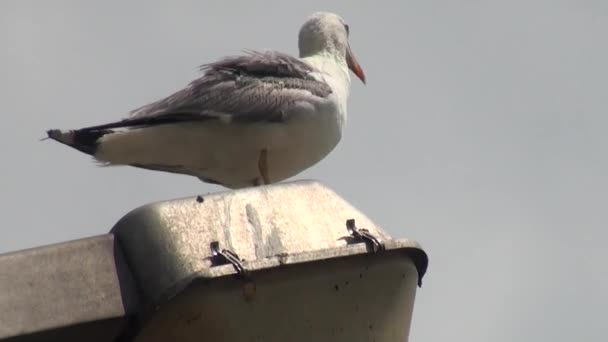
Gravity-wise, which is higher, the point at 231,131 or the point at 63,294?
the point at 63,294

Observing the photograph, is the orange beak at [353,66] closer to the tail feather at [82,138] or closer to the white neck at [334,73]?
the white neck at [334,73]

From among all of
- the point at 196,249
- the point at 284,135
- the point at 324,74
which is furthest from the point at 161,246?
the point at 324,74

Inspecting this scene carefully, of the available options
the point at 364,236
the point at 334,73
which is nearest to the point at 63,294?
the point at 364,236

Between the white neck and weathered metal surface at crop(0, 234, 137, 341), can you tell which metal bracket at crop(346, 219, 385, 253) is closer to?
weathered metal surface at crop(0, 234, 137, 341)

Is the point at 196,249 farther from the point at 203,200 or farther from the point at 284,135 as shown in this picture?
the point at 284,135

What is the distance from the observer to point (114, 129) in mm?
9547

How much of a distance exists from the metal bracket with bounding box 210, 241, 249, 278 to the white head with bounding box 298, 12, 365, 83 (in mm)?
7386

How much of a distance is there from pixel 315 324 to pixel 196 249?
0.41 meters

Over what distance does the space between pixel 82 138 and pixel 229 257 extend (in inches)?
220

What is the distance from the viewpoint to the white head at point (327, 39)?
1138cm

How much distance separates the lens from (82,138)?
941 centimetres

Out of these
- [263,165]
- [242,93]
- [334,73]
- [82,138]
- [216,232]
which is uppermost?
[216,232]

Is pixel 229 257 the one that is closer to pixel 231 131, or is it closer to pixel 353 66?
pixel 231 131

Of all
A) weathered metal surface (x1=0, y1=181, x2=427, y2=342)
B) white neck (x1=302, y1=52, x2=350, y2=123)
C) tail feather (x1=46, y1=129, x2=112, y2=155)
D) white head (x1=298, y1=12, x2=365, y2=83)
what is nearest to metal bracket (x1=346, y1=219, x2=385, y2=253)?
weathered metal surface (x1=0, y1=181, x2=427, y2=342)
